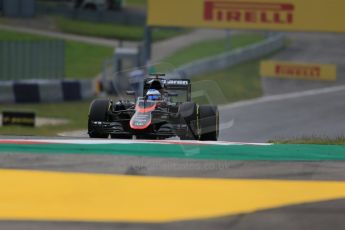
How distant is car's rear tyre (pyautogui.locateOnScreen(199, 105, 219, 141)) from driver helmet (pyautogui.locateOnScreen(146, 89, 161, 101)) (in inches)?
25.6

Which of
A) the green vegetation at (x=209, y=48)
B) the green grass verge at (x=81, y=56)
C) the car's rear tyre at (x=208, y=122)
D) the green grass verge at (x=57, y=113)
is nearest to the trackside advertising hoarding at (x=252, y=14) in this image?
the green grass verge at (x=57, y=113)

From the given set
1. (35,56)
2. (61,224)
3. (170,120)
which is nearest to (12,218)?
(61,224)

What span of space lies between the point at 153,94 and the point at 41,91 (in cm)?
1381

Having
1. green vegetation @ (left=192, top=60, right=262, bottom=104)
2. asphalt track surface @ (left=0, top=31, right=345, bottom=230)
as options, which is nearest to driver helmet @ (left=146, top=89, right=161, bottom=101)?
asphalt track surface @ (left=0, top=31, right=345, bottom=230)

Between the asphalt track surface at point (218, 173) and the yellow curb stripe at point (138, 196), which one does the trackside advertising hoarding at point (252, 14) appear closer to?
the asphalt track surface at point (218, 173)

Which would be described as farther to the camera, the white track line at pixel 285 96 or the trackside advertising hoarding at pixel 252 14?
the trackside advertising hoarding at pixel 252 14

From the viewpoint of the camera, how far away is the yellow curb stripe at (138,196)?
667cm

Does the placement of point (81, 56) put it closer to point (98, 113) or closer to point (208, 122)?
point (98, 113)

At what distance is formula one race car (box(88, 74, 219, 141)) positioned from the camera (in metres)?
12.3

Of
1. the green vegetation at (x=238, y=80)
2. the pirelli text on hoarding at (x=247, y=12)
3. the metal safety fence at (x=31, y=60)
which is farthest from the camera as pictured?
the green vegetation at (x=238, y=80)

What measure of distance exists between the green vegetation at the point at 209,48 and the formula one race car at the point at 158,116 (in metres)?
21.6

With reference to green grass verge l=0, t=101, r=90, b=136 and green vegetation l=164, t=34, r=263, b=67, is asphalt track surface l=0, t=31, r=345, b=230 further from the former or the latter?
green vegetation l=164, t=34, r=263, b=67

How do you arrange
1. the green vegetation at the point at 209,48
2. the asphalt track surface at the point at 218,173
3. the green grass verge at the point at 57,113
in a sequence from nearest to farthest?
the asphalt track surface at the point at 218,173 < the green grass verge at the point at 57,113 < the green vegetation at the point at 209,48

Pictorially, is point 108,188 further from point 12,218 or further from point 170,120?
point 170,120
